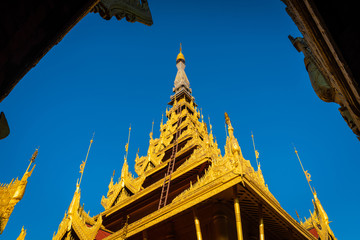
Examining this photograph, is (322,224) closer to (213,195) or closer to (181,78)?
(213,195)

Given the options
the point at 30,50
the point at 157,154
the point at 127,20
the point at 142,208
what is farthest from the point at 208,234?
the point at 157,154

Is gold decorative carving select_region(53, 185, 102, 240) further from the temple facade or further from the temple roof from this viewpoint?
the temple roof

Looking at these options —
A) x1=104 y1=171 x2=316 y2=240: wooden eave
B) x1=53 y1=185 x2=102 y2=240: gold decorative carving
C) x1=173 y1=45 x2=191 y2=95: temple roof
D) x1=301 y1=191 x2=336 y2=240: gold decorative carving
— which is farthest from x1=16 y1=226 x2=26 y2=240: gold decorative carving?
x1=173 y1=45 x2=191 y2=95: temple roof

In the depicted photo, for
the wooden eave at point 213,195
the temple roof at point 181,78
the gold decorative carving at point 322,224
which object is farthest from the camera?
the temple roof at point 181,78

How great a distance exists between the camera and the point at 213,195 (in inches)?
257

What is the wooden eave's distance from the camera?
20.8ft

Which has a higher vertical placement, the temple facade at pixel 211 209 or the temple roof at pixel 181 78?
the temple roof at pixel 181 78

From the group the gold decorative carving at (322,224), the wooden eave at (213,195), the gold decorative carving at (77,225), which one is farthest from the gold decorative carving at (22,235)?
the gold decorative carving at (322,224)

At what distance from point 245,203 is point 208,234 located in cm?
138

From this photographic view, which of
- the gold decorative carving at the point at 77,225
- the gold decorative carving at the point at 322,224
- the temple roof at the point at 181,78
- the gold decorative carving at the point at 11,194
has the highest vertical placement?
the temple roof at the point at 181,78

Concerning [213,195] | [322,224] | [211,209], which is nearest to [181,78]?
[322,224]

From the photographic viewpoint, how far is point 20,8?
1.79m

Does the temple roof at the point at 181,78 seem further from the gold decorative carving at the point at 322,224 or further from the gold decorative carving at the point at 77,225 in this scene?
the gold decorative carving at the point at 322,224

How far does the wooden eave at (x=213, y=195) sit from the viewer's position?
6336 millimetres
